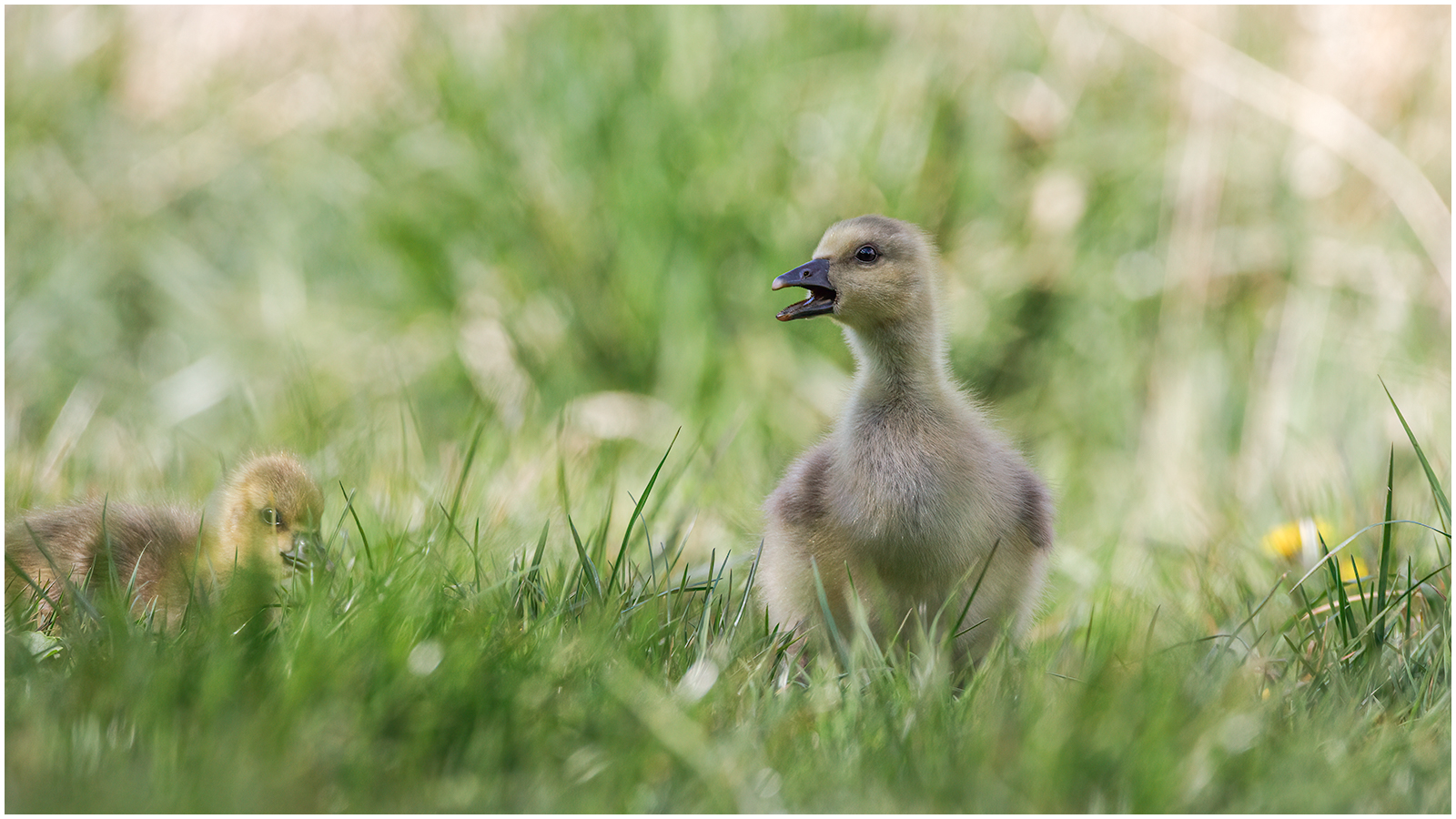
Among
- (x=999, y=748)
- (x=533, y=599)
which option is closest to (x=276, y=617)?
(x=533, y=599)

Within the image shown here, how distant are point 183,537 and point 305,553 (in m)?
0.35

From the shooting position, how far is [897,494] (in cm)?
268

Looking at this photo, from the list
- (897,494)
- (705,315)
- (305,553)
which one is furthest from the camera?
(705,315)

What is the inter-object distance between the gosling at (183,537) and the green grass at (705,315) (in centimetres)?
18

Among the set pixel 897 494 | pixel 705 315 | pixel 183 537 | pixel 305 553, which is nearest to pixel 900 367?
pixel 897 494

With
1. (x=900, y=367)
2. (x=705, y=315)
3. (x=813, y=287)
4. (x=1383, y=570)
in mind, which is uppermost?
(x=813, y=287)

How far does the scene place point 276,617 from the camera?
8.50 ft

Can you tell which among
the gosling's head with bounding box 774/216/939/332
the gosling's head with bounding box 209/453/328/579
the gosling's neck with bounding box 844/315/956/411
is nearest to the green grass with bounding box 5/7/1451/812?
the gosling's head with bounding box 209/453/328/579

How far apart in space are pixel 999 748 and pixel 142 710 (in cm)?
132

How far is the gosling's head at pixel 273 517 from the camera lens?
9.40 feet

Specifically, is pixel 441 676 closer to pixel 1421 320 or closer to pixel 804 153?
pixel 804 153

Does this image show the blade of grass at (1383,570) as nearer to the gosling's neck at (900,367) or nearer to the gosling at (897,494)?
the gosling at (897,494)

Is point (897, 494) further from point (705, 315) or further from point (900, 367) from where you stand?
point (705, 315)

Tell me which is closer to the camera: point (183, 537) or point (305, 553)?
point (305, 553)
